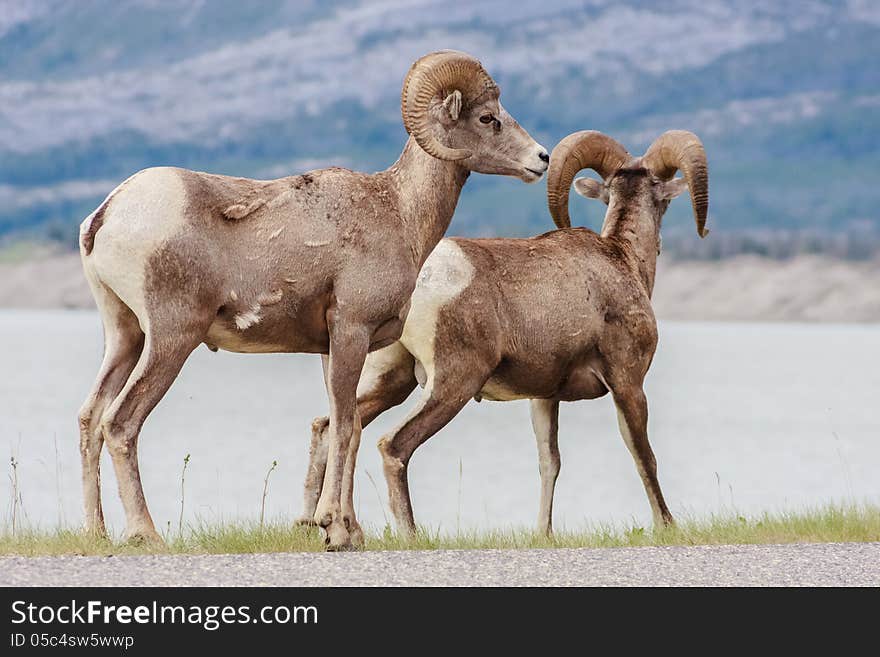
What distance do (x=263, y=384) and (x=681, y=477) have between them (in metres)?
43.0

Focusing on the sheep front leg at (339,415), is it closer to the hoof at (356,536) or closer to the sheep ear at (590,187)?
the hoof at (356,536)

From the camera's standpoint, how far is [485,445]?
152 feet

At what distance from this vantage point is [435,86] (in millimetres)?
11859

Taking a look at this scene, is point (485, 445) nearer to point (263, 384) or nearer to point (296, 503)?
point (296, 503)

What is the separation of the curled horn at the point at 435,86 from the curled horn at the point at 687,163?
305cm

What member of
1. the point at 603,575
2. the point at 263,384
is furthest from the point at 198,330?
the point at 263,384

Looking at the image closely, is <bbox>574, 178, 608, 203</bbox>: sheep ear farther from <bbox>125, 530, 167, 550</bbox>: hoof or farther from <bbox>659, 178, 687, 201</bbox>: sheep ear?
<bbox>125, 530, 167, 550</bbox>: hoof

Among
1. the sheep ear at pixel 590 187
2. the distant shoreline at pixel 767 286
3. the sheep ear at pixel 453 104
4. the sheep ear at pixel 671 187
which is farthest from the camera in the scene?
the distant shoreline at pixel 767 286

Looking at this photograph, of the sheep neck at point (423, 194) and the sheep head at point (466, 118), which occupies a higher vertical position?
the sheep head at point (466, 118)

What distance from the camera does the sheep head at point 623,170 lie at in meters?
14.9

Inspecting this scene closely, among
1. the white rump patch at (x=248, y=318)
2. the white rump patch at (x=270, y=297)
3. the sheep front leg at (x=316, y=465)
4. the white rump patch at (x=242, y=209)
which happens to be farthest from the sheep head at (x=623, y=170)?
the white rump patch at (x=248, y=318)

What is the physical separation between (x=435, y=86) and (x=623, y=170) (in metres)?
3.73

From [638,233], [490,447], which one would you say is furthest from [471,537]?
[490,447]

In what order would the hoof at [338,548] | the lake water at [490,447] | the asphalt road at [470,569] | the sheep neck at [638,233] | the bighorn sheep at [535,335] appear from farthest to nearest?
the lake water at [490,447] < the sheep neck at [638,233] < the bighorn sheep at [535,335] < the hoof at [338,548] < the asphalt road at [470,569]
